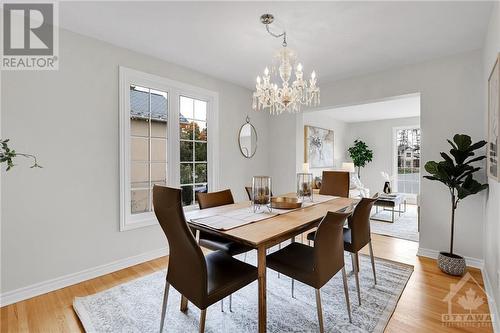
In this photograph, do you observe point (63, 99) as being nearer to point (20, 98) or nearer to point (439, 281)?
point (20, 98)

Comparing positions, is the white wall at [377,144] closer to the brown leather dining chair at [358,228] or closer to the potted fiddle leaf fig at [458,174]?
the potted fiddle leaf fig at [458,174]

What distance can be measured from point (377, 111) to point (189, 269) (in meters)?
6.19

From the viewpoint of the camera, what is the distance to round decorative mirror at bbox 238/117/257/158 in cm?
409

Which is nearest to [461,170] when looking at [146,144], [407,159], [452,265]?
[452,265]

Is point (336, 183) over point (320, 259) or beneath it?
over

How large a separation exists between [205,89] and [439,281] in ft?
11.9

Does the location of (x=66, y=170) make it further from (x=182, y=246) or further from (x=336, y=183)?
(x=336, y=183)

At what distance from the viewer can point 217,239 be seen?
2.24 m

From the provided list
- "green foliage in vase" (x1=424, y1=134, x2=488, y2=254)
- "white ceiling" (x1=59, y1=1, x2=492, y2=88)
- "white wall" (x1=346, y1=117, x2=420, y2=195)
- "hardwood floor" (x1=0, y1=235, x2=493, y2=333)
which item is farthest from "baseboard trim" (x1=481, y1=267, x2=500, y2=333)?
"white wall" (x1=346, y1=117, x2=420, y2=195)

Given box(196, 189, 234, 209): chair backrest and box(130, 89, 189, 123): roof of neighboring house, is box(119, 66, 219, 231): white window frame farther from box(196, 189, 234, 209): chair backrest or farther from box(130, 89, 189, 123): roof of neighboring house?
box(196, 189, 234, 209): chair backrest

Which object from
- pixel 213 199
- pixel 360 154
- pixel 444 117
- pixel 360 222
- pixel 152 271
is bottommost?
pixel 152 271

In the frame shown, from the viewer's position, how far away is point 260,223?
1673 millimetres

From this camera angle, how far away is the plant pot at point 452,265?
7.97 feet

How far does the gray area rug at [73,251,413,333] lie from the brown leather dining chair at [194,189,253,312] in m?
0.20
